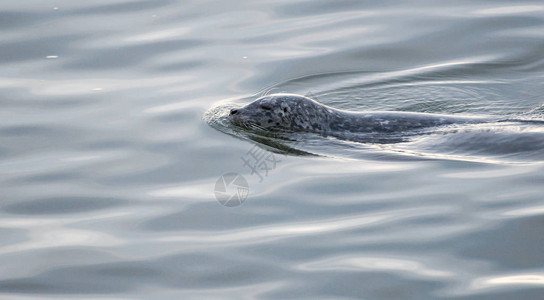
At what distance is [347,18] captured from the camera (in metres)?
14.9

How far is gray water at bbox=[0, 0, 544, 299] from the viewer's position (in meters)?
7.11

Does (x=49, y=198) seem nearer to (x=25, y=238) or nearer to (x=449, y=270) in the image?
(x=25, y=238)

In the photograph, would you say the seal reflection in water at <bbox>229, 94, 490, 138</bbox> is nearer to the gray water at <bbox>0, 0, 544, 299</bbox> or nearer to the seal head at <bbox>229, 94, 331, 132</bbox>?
the seal head at <bbox>229, 94, 331, 132</bbox>

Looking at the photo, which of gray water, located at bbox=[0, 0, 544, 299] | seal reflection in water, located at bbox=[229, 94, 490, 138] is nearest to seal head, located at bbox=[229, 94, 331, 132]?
seal reflection in water, located at bbox=[229, 94, 490, 138]

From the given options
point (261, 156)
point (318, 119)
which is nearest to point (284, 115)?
point (318, 119)

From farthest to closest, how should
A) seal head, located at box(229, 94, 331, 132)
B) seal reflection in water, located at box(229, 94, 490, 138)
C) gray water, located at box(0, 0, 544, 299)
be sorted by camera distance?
seal head, located at box(229, 94, 331, 132) < seal reflection in water, located at box(229, 94, 490, 138) < gray water, located at box(0, 0, 544, 299)

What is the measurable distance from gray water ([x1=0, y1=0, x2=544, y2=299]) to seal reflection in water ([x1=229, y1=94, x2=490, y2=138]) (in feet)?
1.30

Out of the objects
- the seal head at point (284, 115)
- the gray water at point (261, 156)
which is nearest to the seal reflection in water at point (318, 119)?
the seal head at point (284, 115)

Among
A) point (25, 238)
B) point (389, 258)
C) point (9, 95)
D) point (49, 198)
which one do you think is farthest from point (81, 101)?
point (389, 258)

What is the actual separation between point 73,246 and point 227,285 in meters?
1.55

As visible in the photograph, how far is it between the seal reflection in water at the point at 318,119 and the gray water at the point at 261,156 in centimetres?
40

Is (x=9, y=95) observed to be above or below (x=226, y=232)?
above

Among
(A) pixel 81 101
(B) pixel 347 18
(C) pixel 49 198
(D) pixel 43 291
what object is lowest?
(D) pixel 43 291

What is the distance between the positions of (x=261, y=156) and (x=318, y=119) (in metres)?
1.30
